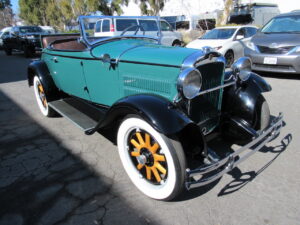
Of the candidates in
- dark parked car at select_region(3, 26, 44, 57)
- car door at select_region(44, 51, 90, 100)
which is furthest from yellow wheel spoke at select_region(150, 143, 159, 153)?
dark parked car at select_region(3, 26, 44, 57)

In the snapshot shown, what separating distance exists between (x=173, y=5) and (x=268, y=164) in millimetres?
23019

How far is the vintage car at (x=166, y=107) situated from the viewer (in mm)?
1882

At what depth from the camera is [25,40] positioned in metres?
12.0

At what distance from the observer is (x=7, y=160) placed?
278 centimetres

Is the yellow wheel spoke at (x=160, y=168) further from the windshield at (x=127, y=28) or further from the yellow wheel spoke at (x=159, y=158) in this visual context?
the windshield at (x=127, y=28)

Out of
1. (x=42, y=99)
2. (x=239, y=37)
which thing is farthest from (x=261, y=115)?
(x=239, y=37)

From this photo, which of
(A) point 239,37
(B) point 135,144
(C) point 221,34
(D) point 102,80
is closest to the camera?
(B) point 135,144

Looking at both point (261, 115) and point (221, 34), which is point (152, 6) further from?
point (261, 115)

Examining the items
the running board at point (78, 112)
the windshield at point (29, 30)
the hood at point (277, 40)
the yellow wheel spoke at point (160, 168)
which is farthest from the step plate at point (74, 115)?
the windshield at point (29, 30)

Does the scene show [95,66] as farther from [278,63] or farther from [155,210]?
[278,63]

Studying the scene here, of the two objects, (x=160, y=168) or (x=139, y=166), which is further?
(x=139, y=166)

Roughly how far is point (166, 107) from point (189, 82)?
0.94 feet

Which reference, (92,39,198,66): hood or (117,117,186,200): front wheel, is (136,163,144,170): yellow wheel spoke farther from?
(92,39,198,66): hood

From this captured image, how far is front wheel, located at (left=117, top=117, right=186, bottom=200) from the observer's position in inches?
72.7
